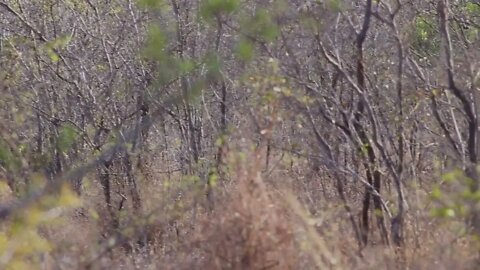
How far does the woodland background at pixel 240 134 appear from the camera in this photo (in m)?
4.93

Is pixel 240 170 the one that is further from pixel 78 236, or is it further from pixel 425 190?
pixel 425 190

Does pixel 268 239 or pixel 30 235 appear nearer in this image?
pixel 30 235

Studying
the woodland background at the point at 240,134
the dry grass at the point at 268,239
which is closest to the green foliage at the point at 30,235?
the woodland background at the point at 240,134

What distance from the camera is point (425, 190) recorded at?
19.8 ft

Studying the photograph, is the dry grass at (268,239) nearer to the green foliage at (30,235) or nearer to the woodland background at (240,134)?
the woodland background at (240,134)

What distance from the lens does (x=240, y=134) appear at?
5.73 metres

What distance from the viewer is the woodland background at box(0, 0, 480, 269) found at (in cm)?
493

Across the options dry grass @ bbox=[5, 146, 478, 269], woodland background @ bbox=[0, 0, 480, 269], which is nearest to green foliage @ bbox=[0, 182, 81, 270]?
woodland background @ bbox=[0, 0, 480, 269]

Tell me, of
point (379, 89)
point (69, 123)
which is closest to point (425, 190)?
point (379, 89)

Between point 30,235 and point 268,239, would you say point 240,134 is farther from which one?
point 30,235

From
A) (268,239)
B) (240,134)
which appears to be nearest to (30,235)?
(268,239)

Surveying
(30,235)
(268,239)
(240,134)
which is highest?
(240,134)

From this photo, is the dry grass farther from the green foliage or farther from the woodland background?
the green foliage

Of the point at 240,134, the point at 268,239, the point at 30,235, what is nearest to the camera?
the point at 30,235
